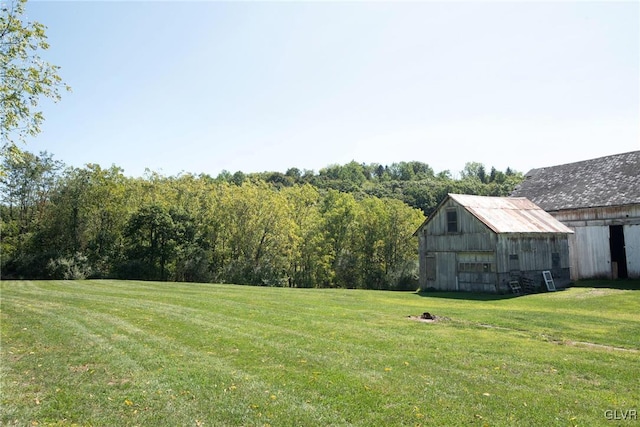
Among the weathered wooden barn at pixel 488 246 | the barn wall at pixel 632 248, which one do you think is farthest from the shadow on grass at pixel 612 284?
the weathered wooden barn at pixel 488 246

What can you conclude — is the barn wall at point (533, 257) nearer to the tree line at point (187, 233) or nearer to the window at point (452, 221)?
→ the window at point (452, 221)

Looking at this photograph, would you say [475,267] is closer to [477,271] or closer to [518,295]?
[477,271]

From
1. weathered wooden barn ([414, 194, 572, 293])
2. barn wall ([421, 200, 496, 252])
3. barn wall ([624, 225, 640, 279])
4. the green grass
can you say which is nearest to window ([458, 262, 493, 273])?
weathered wooden barn ([414, 194, 572, 293])

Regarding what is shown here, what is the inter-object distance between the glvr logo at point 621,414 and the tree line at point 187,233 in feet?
124

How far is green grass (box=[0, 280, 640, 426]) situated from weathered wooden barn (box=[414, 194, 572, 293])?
993cm

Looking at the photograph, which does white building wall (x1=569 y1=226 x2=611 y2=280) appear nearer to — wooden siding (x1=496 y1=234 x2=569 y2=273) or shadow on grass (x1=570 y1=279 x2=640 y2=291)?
shadow on grass (x1=570 y1=279 x2=640 y2=291)

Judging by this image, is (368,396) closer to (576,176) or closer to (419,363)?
(419,363)

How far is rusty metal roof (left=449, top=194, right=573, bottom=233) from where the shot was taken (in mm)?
26625

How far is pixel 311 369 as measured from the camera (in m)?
8.88

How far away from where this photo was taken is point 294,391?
7.60 metres

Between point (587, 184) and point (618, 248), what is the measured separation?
19.9 feet

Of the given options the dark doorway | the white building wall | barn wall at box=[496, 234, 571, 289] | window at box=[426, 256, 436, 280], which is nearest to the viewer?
barn wall at box=[496, 234, 571, 289]

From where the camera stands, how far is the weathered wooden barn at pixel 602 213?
1116 inches

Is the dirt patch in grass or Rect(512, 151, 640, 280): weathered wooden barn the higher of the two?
Rect(512, 151, 640, 280): weathered wooden barn
